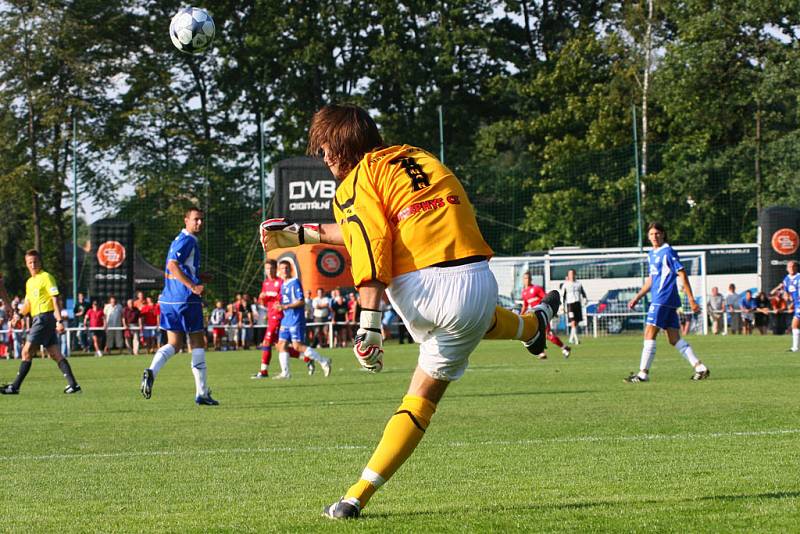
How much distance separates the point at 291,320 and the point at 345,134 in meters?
13.8

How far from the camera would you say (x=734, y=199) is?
44125 millimetres

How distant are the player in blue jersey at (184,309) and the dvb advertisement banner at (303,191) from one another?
2380cm

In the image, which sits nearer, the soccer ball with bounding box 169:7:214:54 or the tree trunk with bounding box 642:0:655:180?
the soccer ball with bounding box 169:7:214:54

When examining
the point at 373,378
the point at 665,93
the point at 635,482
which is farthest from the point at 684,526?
the point at 665,93

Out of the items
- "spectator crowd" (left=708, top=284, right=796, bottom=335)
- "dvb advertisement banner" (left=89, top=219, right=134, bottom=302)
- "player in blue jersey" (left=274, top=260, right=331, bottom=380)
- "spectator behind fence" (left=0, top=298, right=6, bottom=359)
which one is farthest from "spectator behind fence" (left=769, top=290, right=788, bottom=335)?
"spectator behind fence" (left=0, top=298, right=6, bottom=359)

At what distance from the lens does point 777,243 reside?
1486 inches

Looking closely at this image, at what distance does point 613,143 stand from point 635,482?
143ft

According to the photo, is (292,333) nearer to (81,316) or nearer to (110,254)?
(110,254)

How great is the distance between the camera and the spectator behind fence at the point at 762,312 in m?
36.9

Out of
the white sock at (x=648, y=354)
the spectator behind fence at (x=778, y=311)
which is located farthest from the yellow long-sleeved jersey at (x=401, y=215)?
the spectator behind fence at (x=778, y=311)

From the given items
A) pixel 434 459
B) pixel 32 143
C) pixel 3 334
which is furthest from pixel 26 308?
pixel 32 143

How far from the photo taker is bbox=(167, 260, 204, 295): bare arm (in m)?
13.5

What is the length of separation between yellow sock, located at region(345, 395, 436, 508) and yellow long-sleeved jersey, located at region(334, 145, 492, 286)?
0.68m

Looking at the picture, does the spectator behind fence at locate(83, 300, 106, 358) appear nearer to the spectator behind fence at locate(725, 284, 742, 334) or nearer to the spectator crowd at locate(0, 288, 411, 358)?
the spectator crowd at locate(0, 288, 411, 358)
